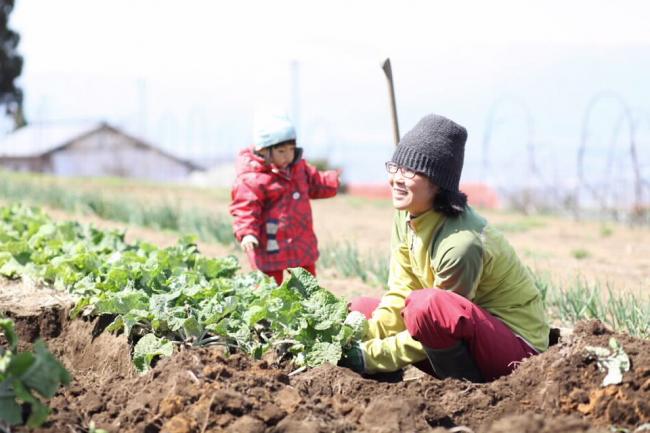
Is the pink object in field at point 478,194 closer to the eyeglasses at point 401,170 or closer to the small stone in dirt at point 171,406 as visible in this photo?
the eyeglasses at point 401,170

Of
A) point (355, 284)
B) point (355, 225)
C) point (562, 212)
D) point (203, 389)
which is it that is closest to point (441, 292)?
point (203, 389)

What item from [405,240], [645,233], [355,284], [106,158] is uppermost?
[405,240]

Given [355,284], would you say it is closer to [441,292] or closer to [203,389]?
[441,292]

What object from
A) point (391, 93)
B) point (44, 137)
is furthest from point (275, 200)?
point (44, 137)

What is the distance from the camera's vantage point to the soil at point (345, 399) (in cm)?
275

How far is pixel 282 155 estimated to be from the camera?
491cm

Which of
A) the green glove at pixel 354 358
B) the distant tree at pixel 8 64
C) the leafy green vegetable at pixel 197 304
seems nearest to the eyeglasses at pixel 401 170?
the leafy green vegetable at pixel 197 304

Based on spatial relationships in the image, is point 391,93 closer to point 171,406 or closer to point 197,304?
point 197,304

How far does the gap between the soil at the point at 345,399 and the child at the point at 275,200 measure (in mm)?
1551

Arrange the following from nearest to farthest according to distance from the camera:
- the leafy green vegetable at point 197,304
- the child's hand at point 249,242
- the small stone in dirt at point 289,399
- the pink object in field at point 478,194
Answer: the small stone in dirt at point 289,399 < the leafy green vegetable at point 197,304 < the child's hand at point 249,242 < the pink object in field at point 478,194

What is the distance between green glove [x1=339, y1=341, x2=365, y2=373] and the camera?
359 centimetres

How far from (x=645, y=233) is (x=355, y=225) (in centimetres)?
Answer: 366

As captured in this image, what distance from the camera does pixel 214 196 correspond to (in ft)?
51.9

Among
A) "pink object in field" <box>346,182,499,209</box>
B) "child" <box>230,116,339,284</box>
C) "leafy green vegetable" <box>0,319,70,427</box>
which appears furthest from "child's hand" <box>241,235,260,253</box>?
"pink object in field" <box>346,182,499,209</box>
